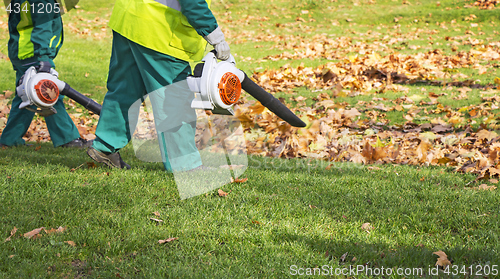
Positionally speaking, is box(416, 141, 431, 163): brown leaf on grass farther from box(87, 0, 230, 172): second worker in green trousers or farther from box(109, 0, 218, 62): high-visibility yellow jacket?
box(109, 0, 218, 62): high-visibility yellow jacket

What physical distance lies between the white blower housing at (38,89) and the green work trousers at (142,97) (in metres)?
0.99

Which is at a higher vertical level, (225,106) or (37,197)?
(225,106)

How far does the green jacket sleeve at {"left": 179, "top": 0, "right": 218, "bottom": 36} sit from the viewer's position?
2.96 m

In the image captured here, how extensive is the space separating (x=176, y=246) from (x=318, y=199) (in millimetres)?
1254

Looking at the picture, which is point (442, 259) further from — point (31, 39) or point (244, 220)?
point (31, 39)

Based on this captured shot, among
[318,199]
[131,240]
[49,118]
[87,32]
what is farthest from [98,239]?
[87,32]

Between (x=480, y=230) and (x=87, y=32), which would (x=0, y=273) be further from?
(x=87, y=32)

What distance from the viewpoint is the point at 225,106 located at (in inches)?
109

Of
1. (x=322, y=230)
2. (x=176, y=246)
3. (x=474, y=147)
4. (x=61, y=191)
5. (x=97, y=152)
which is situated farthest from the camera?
(x=474, y=147)

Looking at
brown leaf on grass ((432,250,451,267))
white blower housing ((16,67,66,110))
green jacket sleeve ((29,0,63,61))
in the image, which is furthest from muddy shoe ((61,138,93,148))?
brown leaf on grass ((432,250,451,267))

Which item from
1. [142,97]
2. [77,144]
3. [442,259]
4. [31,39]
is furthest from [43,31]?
[442,259]

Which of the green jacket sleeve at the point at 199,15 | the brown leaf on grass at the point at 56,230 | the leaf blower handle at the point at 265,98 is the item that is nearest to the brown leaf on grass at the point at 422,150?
the leaf blower handle at the point at 265,98

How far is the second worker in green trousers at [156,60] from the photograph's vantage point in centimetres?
307

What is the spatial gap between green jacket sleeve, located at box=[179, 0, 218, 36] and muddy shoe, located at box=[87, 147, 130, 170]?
4.95 feet
